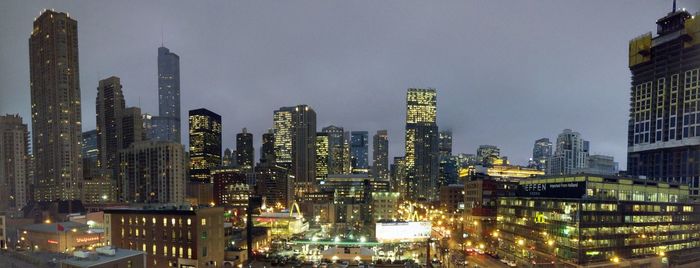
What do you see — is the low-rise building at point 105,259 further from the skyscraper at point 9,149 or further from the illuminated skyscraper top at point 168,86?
the illuminated skyscraper top at point 168,86

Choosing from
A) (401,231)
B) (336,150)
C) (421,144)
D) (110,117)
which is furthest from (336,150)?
(401,231)

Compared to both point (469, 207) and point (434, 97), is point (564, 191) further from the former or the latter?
Result: point (434, 97)

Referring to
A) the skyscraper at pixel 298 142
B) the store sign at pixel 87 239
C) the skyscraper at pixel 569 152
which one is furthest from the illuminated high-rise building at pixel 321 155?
the store sign at pixel 87 239

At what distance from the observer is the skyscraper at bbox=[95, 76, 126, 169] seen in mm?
52312

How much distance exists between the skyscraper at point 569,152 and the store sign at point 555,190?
21045 millimetres

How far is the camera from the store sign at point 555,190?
1561cm

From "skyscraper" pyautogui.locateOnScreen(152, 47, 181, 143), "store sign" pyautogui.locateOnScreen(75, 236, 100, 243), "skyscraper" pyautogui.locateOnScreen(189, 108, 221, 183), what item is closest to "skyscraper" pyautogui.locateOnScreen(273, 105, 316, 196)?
"skyscraper" pyautogui.locateOnScreen(189, 108, 221, 183)

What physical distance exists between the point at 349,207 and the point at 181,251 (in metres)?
24.6

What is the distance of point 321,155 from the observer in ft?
292

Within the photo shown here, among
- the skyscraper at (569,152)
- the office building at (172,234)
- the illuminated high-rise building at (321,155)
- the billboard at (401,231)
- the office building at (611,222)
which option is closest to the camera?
the office building at (172,234)

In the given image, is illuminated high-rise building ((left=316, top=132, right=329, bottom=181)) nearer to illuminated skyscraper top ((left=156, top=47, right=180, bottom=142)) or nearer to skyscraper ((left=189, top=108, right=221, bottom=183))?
skyscraper ((left=189, top=108, right=221, bottom=183))

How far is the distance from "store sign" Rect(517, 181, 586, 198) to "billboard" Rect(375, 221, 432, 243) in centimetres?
573

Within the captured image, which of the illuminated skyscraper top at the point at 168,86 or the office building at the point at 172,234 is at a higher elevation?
the illuminated skyscraper top at the point at 168,86

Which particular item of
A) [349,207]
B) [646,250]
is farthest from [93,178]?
[646,250]
